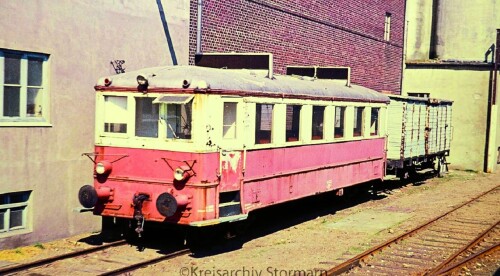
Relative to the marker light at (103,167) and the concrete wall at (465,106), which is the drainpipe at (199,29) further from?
the concrete wall at (465,106)

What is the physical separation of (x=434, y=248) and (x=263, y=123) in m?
3.64

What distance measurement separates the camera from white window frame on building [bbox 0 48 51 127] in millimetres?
9367

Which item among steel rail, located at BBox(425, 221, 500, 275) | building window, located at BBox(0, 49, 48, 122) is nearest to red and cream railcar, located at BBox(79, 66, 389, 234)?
building window, located at BBox(0, 49, 48, 122)

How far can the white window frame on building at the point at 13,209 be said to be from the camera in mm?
9461

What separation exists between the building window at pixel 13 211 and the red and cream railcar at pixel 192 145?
46.9 inches

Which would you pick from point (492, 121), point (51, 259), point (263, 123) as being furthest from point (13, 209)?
point (492, 121)

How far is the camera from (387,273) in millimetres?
8602

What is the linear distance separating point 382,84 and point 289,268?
54.1 feet

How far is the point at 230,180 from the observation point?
942 cm

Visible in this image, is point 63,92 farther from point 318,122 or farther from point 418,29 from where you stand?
point 418,29

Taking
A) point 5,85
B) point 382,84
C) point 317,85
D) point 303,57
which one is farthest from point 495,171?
point 5,85

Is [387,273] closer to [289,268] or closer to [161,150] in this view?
[289,268]

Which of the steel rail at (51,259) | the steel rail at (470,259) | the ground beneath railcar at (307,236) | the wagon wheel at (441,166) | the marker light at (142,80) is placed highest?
the marker light at (142,80)

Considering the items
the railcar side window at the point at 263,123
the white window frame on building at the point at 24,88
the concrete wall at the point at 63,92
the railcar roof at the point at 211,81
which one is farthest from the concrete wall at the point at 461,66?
the white window frame on building at the point at 24,88
